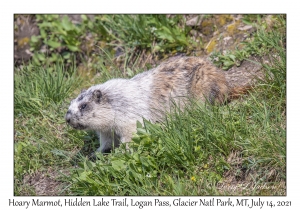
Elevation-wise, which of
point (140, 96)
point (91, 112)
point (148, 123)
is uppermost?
point (140, 96)

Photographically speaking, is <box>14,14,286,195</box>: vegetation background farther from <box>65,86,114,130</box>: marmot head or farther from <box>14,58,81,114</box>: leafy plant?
<box>65,86,114,130</box>: marmot head

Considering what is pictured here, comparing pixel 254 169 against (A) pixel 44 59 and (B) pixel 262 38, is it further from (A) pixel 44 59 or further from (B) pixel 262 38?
(A) pixel 44 59

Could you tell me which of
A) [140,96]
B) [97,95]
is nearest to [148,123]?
[140,96]

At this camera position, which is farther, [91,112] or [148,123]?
[91,112]

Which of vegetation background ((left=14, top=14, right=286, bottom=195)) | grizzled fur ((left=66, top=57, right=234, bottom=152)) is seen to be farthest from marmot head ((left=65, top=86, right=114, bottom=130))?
vegetation background ((left=14, top=14, right=286, bottom=195))

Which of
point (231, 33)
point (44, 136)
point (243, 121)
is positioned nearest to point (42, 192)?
point (44, 136)

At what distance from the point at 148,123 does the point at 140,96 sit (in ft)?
2.55

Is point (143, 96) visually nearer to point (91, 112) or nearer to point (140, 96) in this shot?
point (140, 96)

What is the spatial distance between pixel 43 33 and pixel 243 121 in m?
5.15

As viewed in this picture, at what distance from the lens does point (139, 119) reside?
639cm

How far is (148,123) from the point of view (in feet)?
19.4

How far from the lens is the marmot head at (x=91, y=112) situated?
6.33 meters

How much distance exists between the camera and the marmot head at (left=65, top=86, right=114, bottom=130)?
20.8 feet
